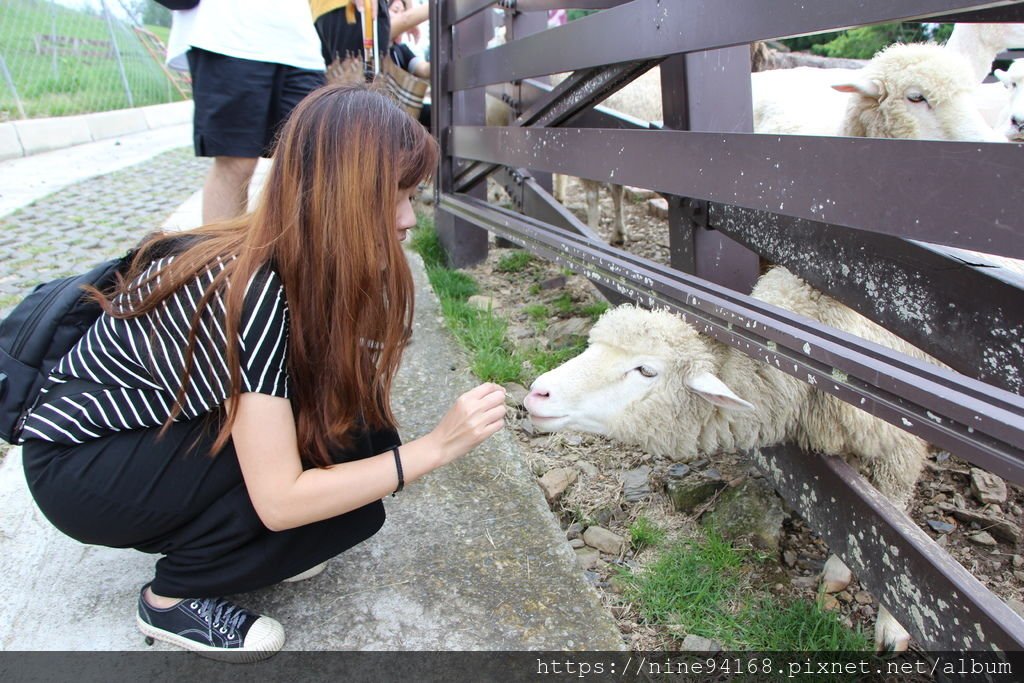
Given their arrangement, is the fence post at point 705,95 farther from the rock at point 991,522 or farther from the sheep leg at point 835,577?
the rock at point 991,522

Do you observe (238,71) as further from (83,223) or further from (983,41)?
(983,41)

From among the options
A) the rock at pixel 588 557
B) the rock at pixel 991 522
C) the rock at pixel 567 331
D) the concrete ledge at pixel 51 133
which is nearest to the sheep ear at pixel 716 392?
the rock at pixel 588 557

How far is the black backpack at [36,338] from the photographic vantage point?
4.55ft

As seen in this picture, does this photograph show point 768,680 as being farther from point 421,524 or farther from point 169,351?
point 169,351

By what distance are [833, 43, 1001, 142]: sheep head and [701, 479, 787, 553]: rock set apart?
56.2 inches

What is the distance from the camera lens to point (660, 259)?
4238mm

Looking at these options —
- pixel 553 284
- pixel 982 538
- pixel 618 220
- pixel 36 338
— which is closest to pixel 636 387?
pixel 982 538

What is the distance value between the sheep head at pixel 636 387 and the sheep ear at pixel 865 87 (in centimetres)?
139

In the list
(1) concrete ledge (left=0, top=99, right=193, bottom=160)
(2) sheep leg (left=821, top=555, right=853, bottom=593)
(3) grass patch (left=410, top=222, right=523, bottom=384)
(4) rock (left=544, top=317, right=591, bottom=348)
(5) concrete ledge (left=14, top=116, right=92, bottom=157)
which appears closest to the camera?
(2) sheep leg (left=821, top=555, right=853, bottom=593)

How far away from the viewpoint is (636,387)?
6.17 feet

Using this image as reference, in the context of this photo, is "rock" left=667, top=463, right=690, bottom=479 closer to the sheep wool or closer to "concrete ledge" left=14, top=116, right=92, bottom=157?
the sheep wool

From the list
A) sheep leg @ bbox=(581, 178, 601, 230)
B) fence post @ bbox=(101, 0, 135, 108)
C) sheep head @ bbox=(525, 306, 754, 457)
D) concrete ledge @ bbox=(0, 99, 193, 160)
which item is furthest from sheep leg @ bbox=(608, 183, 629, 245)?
fence post @ bbox=(101, 0, 135, 108)

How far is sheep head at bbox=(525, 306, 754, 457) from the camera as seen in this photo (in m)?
1.84

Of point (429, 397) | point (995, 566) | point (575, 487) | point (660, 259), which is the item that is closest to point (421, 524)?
point (575, 487)
